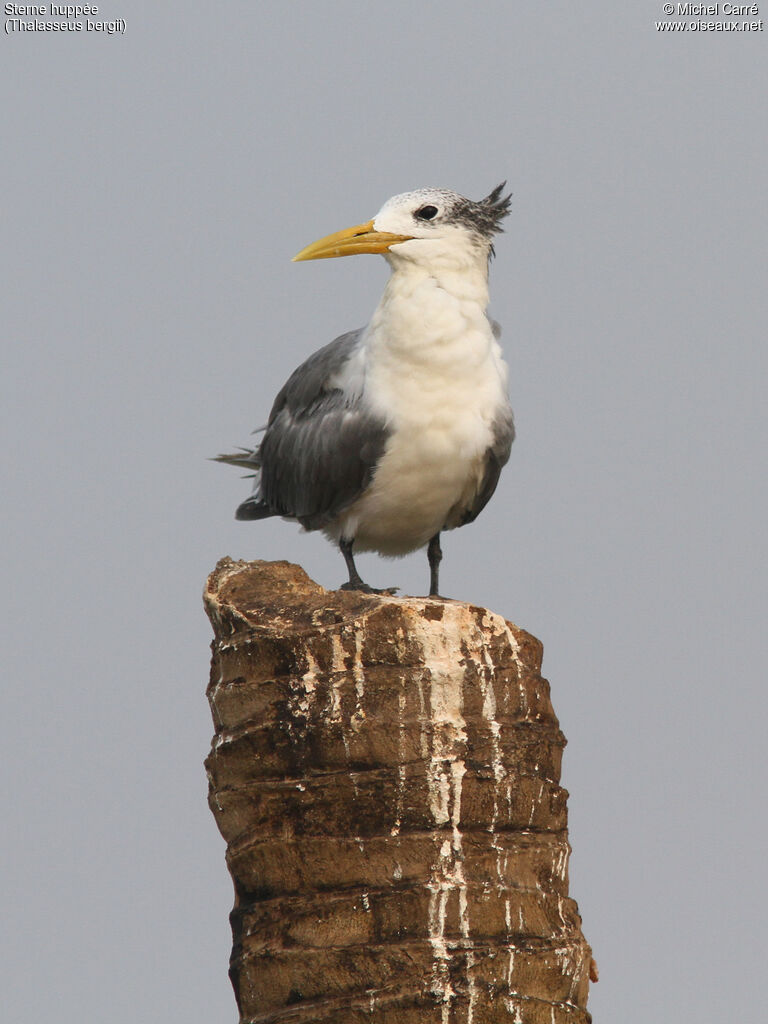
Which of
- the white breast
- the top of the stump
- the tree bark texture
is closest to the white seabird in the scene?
the white breast

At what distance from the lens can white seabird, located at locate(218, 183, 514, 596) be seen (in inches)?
497

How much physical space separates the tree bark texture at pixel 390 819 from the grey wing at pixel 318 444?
2514 mm

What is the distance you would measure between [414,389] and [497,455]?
0.84 metres

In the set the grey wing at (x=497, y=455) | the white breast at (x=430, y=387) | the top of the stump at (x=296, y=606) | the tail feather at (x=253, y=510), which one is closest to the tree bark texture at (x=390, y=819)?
the top of the stump at (x=296, y=606)

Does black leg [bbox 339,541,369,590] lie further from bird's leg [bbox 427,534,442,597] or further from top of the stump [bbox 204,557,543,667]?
top of the stump [bbox 204,557,543,667]

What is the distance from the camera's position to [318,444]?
13.2 metres

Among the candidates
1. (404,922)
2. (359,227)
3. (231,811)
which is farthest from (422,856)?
(359,227)

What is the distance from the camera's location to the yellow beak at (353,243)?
42.1 ft

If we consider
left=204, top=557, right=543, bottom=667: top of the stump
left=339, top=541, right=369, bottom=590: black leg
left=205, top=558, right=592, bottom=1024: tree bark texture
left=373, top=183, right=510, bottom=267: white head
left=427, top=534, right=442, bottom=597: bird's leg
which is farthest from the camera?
left=427, top=534, right=442, bottom=597: bird's leg

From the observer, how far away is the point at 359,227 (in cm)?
1298

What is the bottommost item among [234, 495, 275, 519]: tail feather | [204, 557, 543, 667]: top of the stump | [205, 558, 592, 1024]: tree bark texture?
[205, 558, 592, 1024]: tree bark texture

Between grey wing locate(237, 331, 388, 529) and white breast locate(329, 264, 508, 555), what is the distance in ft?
0.51

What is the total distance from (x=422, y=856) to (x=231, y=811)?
1.24 m

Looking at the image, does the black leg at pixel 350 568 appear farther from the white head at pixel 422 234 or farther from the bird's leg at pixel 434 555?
the white head at pixel 422 234
